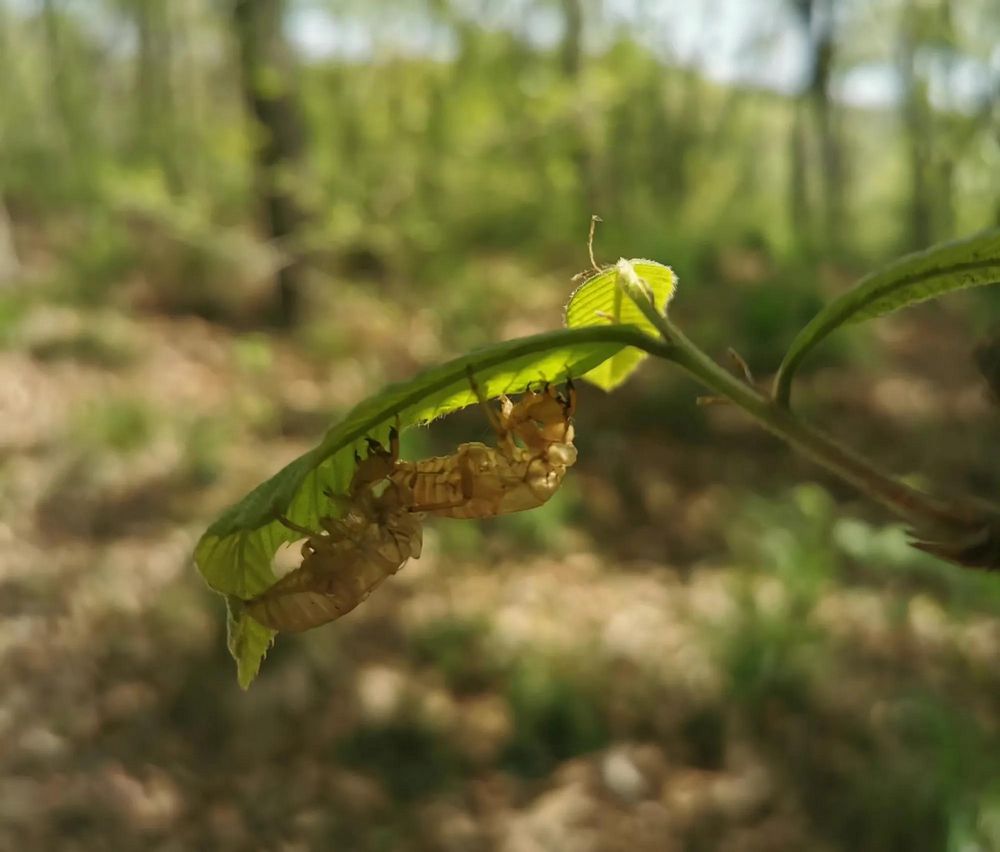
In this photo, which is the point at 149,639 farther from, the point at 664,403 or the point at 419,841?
the point at 664,403

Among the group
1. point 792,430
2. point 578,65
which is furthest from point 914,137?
point 792,430

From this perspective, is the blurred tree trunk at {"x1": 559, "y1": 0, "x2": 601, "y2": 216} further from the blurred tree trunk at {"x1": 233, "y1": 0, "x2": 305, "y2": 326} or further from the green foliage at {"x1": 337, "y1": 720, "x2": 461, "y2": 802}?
the green foliage at {"x1": 337, "y1": 720, "x2": 461, "y2": 802}

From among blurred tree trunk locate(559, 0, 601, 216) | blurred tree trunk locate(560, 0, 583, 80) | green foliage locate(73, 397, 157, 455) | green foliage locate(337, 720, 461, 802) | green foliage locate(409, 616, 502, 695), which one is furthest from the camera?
blurred tree trunk locate(560, 0, 583, 80)

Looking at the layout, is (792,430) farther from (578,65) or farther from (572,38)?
(572,38)

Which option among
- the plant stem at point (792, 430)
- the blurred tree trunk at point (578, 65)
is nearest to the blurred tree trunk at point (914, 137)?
the blurred tree trunk at point (578, 65)

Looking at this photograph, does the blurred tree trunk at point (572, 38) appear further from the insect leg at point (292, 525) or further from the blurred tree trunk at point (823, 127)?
the insect leg at point (292, 525)

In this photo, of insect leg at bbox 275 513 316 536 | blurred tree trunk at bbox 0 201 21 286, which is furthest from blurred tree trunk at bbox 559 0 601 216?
insect leg at bbox 275 513 316 536

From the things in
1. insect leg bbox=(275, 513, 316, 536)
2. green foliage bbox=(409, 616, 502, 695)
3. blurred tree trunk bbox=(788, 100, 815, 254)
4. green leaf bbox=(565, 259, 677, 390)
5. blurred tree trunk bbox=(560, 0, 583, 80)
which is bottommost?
insect leg bbox=(275, 513, 316, 536)
